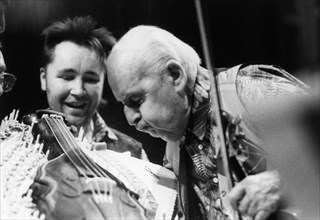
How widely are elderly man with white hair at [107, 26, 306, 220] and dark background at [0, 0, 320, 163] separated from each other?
4 cm

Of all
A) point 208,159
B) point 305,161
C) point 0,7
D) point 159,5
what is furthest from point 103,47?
point 305,161

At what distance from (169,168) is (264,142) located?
1.18ft

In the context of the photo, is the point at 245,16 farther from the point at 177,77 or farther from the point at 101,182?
the point at 101,182

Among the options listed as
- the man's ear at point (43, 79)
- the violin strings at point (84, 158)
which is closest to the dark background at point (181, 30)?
the man's ear at point (43, 79)

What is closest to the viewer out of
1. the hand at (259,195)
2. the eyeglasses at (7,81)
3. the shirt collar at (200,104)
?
the hand at (259,195)

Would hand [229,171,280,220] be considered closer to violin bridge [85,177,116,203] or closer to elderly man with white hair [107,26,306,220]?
elderly man with white hair [107,26,306,220]

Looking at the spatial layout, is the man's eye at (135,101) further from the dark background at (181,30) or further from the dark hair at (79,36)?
the dark hair at (79,36)

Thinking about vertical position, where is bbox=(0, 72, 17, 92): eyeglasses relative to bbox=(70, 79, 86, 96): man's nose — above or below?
above

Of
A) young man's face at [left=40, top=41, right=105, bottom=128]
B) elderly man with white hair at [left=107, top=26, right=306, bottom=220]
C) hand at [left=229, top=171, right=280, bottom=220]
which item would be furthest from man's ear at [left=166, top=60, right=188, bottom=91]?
hand at [left=229, top=171, right=280, bottom=220]

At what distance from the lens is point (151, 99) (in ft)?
6.73

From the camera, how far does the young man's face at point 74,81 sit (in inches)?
83.4

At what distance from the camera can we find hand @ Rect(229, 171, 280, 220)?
1.94 m

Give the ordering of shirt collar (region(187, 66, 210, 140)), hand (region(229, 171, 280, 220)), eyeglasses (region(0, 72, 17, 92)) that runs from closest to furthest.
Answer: hand (region(229, 171, 280, 220))
shirt collar (region(187, 66, 210, 140))
eyeglasses (region(0, 72, 17, 92))

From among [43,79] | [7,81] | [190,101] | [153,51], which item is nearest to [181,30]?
[153,51]
